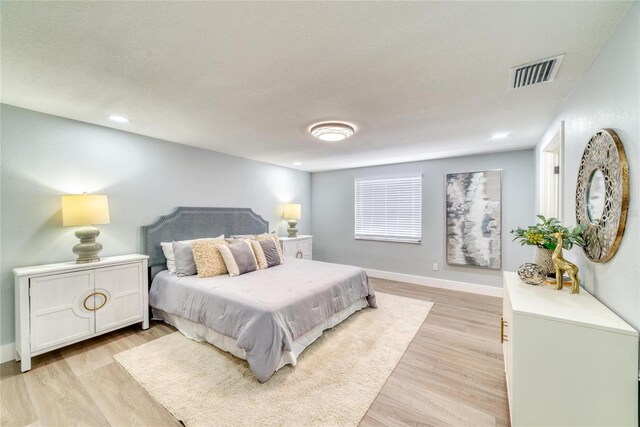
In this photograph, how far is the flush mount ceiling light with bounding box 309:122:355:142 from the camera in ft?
8.60

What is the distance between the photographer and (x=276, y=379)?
79.4 inches

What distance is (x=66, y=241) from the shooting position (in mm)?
2594

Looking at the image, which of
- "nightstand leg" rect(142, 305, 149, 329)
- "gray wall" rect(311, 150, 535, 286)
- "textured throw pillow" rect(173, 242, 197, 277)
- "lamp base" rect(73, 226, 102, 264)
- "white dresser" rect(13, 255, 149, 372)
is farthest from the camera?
"gray wall" rect(311, 150, 535, 286)

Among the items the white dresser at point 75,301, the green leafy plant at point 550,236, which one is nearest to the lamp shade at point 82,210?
the white dresser at point 75,301

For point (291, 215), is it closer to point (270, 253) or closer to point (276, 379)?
point (270, 253)

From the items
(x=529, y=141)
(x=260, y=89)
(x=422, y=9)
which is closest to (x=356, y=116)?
(x=260, y=89)

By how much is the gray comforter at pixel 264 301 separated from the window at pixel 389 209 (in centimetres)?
183

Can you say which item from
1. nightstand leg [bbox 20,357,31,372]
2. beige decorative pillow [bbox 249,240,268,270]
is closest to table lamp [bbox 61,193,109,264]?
nightstand leg [bbox 20,357,31,372]

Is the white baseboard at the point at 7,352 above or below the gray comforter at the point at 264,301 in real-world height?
below

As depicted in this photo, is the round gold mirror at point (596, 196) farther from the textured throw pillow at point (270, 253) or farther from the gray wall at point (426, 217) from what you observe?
the textured throw pillow at point (270, 253)

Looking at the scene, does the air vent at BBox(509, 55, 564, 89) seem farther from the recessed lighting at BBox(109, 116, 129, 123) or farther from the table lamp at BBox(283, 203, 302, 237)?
the table lamp at BBox(283, 203, 302, 237)

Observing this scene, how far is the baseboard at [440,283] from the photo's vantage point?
3928mm

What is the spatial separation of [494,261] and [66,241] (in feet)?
18.2

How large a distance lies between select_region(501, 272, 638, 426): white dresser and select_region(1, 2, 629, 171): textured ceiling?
146cm
